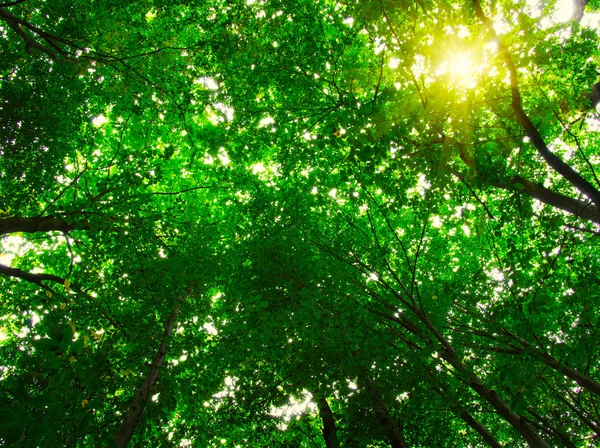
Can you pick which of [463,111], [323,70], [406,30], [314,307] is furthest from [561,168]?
[323,70]

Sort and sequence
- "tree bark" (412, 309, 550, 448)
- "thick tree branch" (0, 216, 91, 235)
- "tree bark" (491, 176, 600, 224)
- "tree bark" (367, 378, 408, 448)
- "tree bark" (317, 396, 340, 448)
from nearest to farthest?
"tree bark" (412, 309, 550, 448) → "tree bark" (491, 176, 600, 224) → "thick tree branch" (0, 216, 91, 235) → "tree bark" (367, 378, 408, 448) → "tree bark" (317, 396, 340, 448)

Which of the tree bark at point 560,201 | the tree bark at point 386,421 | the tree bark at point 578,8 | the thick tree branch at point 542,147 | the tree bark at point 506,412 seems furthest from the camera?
the tree bark at point 578,8

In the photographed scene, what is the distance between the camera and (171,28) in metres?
7.48

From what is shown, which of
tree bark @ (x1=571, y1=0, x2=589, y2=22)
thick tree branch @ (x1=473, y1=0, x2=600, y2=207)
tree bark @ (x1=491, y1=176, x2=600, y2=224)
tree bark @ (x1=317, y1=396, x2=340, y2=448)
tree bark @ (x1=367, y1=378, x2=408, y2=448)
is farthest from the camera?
tree bark @ (x1=317, y1=396, x2=340, y2=448)

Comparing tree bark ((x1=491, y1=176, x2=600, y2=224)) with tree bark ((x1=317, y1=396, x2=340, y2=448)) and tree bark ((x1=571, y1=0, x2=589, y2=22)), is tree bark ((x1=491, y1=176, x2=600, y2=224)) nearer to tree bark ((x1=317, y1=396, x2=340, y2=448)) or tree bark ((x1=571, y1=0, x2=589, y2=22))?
tree bark ((x1=571, y1=0, x2=589, y2=22))

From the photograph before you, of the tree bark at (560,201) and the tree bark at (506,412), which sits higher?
the tree bark at (560,201)

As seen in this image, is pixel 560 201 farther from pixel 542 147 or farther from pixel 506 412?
pixel 506 412

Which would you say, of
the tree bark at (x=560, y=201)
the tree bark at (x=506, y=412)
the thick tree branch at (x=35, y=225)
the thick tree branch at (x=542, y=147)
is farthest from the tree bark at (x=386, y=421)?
the thick tree branch at (x=35, y=225)

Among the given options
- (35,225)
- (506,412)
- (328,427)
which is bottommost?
(506,412)

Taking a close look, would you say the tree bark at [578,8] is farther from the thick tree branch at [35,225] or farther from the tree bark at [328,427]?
the thick tree branch at [35,225]

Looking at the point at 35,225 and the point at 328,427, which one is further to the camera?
the point at 328,427

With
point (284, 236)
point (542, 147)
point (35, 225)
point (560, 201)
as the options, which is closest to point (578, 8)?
point (560, 201)

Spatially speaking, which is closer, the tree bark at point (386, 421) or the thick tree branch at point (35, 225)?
the thick tree branch at point (35, 225)

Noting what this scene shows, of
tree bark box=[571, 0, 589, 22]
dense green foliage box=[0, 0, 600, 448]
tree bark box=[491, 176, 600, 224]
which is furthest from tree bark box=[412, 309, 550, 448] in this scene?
tree bark box=[571, 0, 589, 22]
